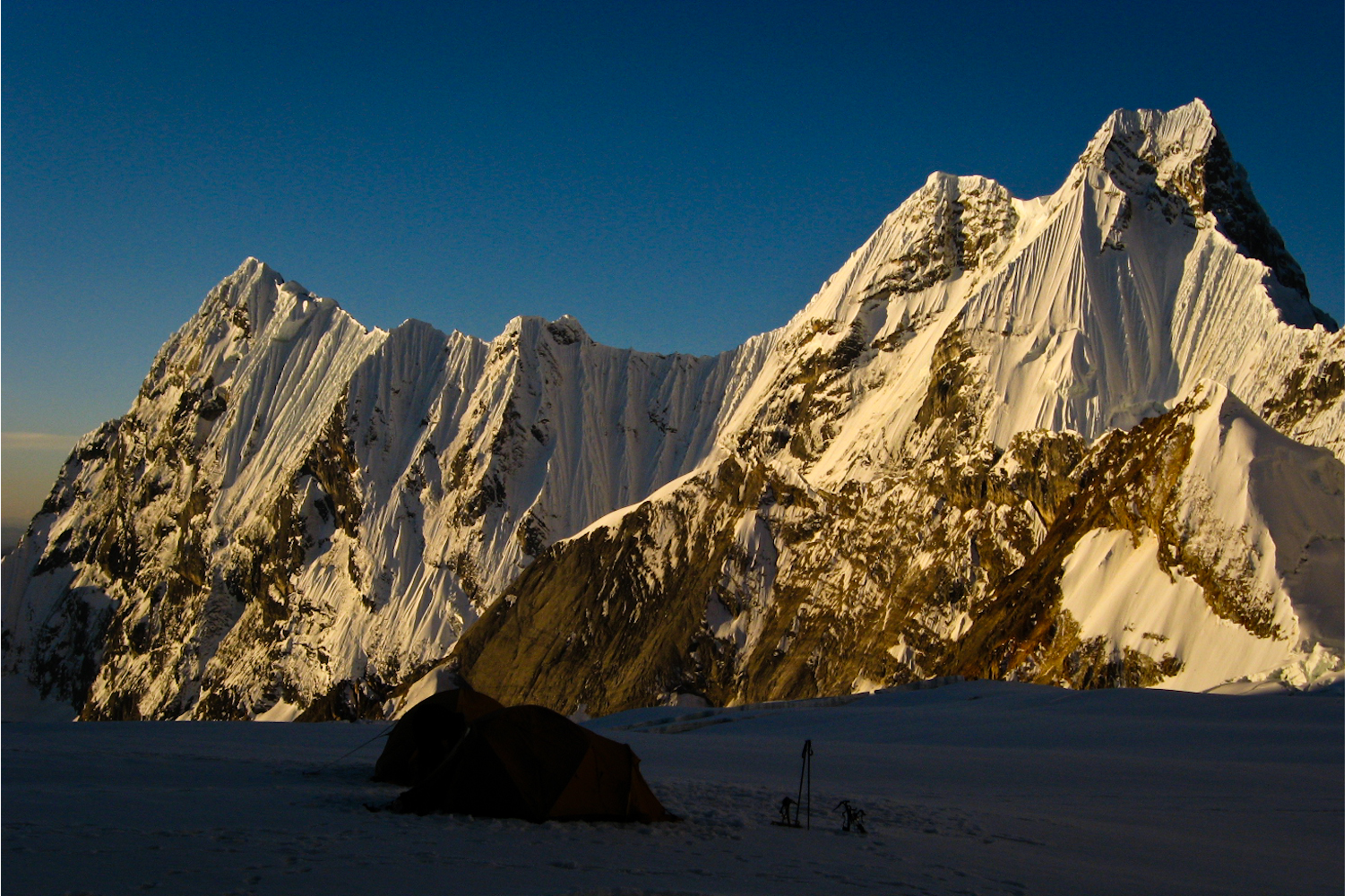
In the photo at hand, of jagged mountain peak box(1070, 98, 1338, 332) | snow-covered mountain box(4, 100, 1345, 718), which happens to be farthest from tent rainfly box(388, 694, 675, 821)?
jagged mountain peak box(1070, 98, 1338, 332)

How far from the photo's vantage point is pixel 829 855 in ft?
42.1

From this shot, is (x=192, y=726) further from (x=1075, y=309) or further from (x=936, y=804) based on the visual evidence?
(x=1075, y=309)

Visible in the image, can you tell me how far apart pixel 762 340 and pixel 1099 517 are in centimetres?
8406

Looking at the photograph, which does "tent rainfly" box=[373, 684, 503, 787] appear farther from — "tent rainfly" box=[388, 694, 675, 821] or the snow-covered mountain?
the snow-covered mountain

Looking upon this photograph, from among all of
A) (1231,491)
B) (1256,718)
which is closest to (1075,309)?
(1231,491)

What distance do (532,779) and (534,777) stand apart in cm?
4

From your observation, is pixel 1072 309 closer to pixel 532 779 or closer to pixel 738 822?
pixel 738 822

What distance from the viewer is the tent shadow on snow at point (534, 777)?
14.0 meters

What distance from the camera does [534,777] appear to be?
14211 mm

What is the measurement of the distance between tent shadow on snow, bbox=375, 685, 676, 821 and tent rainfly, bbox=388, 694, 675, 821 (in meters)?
0.01

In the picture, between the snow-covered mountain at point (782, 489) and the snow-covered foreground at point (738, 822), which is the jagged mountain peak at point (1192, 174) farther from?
the snow-covered foreground at point (738, 822)

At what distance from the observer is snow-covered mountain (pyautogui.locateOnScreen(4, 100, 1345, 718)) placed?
2003 inches

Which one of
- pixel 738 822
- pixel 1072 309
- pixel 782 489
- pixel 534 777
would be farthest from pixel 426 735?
pixel 1072 309

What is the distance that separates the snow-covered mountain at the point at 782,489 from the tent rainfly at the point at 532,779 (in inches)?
1236
